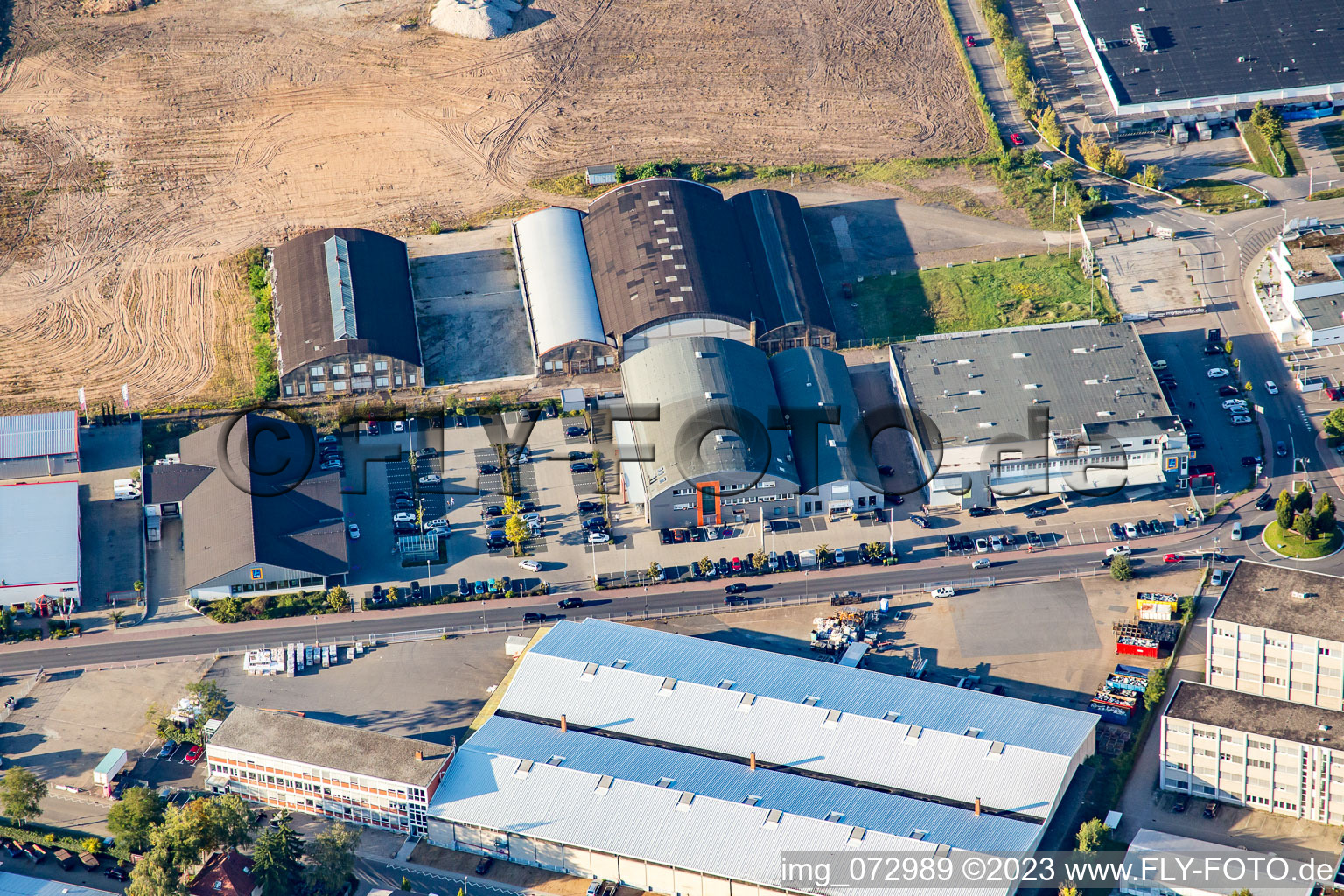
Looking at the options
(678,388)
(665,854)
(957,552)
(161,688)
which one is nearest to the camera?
(665,854)

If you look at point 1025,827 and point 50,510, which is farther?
point 50,510

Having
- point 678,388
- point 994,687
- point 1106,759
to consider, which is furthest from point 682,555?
point 1106,759

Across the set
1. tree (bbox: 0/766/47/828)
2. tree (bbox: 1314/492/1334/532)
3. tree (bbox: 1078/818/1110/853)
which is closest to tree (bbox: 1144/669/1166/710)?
tree (bbox: 1078/818/1110/853)

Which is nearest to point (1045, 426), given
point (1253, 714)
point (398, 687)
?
point (1253, 714)

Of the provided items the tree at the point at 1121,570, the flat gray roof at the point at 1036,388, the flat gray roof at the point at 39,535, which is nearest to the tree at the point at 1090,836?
the tree at the point at 1121,570

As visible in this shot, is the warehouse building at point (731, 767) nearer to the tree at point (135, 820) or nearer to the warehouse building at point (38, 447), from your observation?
the tree at point (135, 820)

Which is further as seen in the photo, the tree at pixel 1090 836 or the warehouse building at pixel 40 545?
the warehouse building at pixel 40 545

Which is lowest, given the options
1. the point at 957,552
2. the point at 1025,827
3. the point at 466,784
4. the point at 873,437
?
the point at 1025,827

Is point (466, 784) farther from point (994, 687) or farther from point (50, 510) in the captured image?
point (50, 510)
